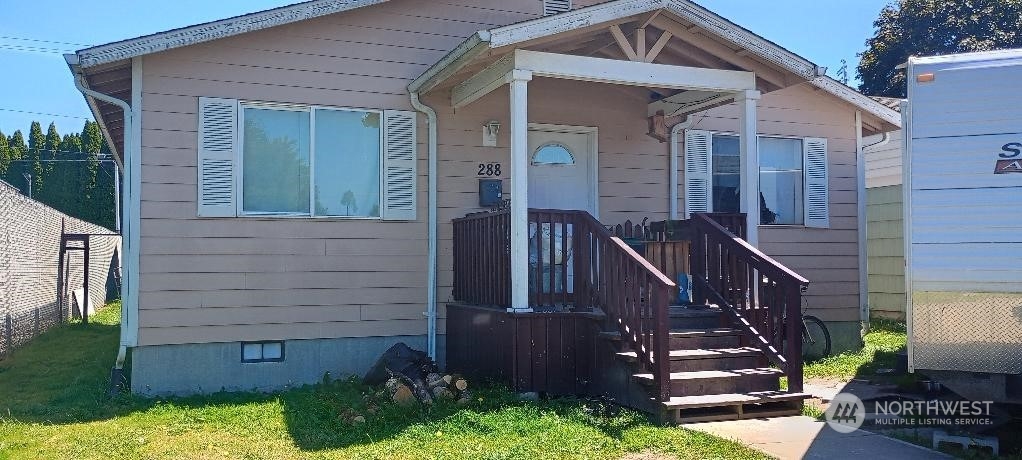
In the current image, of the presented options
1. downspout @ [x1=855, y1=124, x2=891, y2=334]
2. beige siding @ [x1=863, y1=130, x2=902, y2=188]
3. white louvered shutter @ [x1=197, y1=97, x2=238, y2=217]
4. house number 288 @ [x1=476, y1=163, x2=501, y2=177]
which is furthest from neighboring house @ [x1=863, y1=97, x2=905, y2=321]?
white louvered shutter @ [x1=197, y1=97, x2=238, y2=217]

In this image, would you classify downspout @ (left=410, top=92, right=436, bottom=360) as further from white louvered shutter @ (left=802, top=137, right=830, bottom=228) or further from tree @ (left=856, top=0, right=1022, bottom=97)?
tree @ (left=856, top=0, right=1022, bottom=97)

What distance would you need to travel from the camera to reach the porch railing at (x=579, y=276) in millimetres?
6406

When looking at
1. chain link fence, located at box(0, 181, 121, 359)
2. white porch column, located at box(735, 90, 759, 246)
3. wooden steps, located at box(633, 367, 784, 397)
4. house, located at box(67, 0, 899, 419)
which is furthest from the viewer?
chain link fence, located at box(0, 181, 121, 359)

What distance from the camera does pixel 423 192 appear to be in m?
8.54

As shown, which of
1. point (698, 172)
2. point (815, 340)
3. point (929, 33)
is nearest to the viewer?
point (698, 172)

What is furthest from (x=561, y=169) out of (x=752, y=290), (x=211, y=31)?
(x=211, y=31)

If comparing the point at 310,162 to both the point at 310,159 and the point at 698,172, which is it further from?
the point at 698,172

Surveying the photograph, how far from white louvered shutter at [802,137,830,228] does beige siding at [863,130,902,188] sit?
456 cm

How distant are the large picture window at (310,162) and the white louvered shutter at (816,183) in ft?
18.2

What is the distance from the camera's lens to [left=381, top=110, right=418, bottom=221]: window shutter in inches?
330

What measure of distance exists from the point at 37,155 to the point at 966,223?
31.1 meters

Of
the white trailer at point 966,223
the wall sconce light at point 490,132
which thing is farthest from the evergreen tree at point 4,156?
the white trailer at point 966,223

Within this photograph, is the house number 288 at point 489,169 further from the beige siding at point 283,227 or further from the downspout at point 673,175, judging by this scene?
the downspout at point 673,175

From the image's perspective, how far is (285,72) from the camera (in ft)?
26.5
